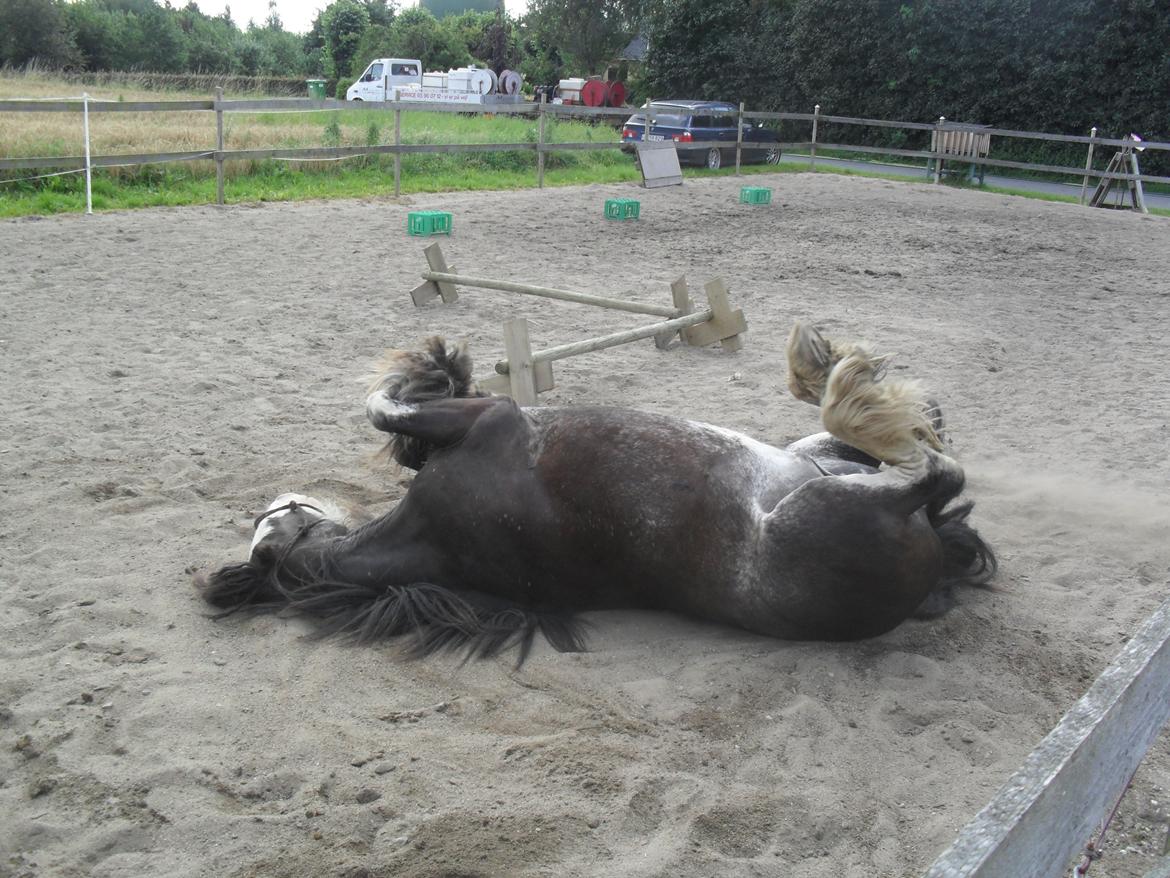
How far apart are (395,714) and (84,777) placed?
0.84 meters

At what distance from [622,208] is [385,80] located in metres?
26.9

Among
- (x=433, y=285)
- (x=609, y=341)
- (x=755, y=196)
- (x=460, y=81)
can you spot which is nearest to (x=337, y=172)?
(x=755, y=196)

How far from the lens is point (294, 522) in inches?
155

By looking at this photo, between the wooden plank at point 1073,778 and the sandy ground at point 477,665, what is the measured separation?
989 millimetres

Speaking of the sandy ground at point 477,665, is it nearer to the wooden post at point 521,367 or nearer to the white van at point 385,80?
the wooden post at point 521,367

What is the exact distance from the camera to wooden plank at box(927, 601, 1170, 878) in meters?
1.27

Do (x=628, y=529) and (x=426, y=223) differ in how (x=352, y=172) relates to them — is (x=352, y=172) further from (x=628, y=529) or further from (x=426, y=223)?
(x=628, y=529)

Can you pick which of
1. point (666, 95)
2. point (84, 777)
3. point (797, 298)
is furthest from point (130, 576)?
point (666, 95)

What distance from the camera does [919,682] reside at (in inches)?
129

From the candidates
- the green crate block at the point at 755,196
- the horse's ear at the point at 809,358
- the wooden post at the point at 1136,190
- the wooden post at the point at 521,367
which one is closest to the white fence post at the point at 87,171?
the wooden post at the point at 521,367

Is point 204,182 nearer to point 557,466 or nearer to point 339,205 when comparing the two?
point 339,205

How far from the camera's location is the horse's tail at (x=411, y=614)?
3.45m

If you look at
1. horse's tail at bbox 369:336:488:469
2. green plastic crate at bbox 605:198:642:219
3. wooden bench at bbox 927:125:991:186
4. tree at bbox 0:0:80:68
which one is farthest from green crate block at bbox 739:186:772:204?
tree at bbox 0:0:80:68

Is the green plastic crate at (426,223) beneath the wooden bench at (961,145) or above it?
beneath
